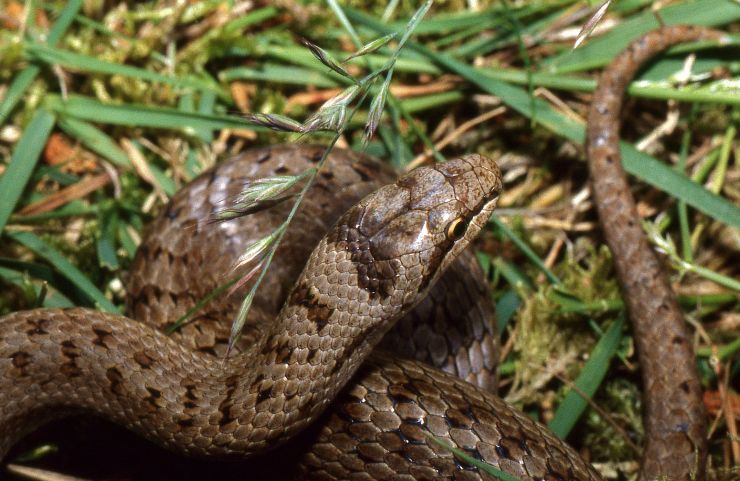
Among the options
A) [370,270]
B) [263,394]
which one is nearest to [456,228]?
[370,270]

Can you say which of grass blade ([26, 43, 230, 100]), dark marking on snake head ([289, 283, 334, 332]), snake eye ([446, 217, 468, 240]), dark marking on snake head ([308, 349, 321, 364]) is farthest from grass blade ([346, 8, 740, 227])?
dark marking on snake head ([308, 349, 321, 364])

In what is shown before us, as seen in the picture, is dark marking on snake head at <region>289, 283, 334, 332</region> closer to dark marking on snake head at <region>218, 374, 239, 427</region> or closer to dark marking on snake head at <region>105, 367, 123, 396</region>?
dark marking on snake head at <region>218, 374, 239, 427</region>

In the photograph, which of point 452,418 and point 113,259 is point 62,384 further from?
point 452,418

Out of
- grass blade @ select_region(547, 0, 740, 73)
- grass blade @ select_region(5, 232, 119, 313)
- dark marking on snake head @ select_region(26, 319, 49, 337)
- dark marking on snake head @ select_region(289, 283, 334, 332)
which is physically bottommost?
dark marking on snake head @ select_region(26, 319, 49, 337)

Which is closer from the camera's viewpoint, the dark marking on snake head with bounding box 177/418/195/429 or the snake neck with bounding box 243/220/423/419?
the snake neck with bounding box 243/220/423/419

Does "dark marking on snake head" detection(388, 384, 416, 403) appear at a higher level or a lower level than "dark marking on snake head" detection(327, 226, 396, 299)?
lower

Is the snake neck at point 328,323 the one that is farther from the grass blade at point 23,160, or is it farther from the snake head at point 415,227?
the grass blade at point 23,160

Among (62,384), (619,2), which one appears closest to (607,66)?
(619,2)

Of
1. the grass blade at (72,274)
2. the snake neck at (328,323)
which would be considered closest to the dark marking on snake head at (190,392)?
the snake neck at (328,323)
